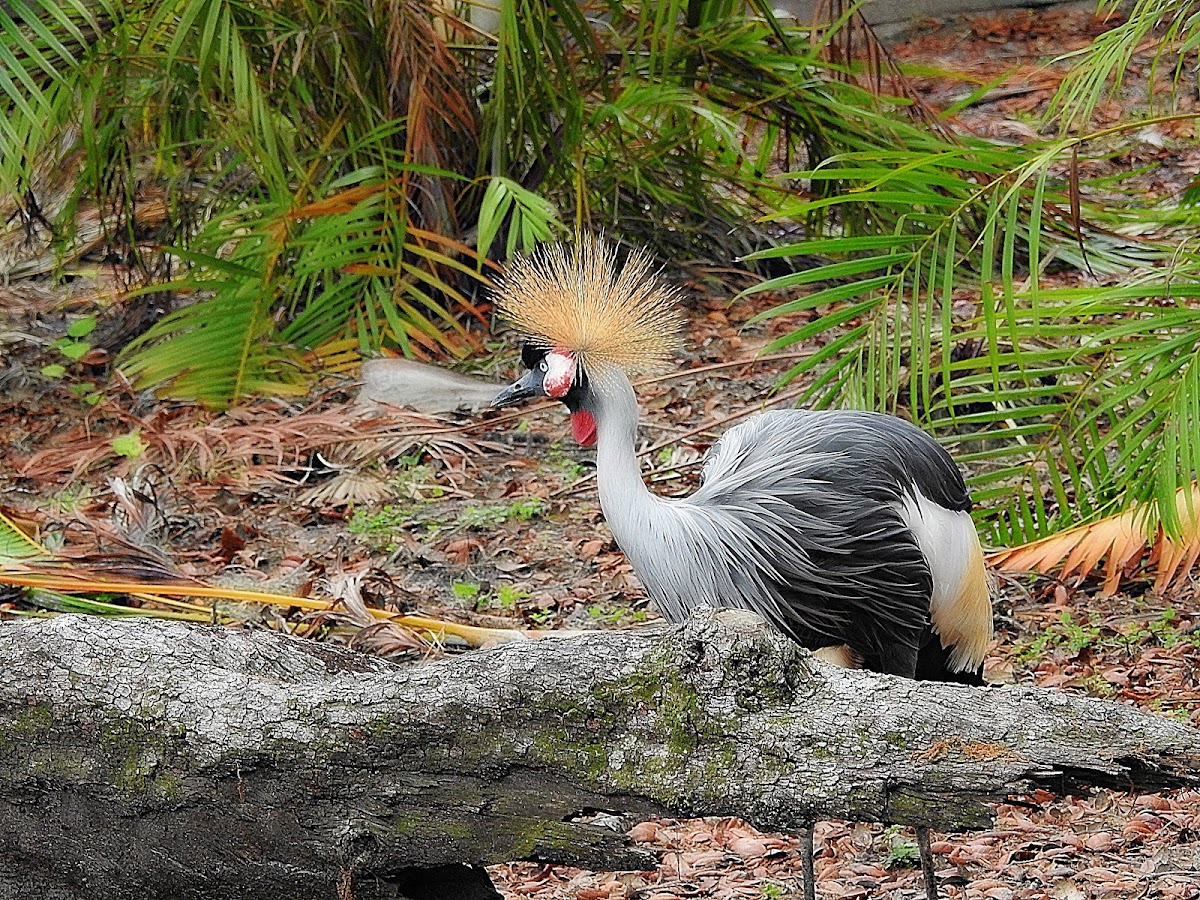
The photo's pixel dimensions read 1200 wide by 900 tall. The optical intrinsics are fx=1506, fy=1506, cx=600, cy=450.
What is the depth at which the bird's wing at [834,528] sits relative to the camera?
111 inches

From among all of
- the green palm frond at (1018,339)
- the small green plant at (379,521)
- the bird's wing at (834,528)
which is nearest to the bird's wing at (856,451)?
the bird's wing at (834,528)

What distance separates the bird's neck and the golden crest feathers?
10 centimetres

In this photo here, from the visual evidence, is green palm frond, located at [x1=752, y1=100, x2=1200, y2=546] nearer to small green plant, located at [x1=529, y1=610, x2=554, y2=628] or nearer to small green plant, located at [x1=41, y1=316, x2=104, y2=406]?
small green plant, located at [x1=529, y1=610, x2=554, y2=628]

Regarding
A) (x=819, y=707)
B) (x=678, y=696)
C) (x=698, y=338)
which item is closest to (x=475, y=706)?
(x=678, y=696)

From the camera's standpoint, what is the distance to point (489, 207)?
4840 mm

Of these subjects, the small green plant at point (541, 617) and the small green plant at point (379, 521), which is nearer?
the small green plant at point (541, 617)

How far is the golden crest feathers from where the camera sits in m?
A: 2.87

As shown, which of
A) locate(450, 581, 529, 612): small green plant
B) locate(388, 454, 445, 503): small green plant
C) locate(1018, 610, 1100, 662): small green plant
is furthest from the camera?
locate(388, 454, 445, 503): small green plant

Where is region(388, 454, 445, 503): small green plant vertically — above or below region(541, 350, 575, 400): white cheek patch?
below

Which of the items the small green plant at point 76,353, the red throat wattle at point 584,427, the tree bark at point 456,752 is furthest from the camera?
the small green plant at point 76,353

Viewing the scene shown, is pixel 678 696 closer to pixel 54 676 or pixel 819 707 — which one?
pixel 819 707

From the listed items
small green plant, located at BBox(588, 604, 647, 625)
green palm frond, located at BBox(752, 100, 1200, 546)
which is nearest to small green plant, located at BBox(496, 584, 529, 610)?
small green plant, located at BBox(588, 604, 647, 625)

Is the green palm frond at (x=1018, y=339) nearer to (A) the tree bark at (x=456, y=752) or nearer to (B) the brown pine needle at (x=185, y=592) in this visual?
(B) the brown pine needle at (x=185, y=592)

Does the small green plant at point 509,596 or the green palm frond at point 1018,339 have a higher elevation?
the green palm frond at point 1018,339
